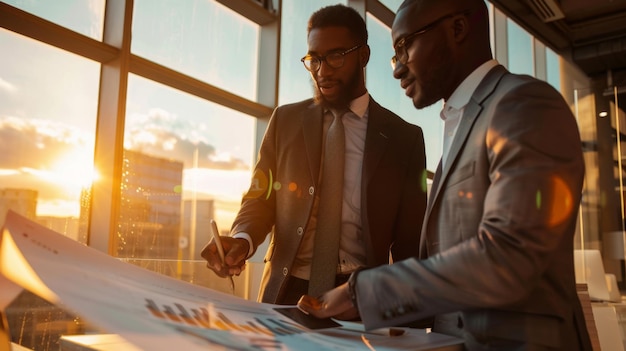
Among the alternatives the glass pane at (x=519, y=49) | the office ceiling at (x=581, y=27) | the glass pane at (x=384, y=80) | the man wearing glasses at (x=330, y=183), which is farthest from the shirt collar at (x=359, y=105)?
the glass pane at (x=519, y=49)

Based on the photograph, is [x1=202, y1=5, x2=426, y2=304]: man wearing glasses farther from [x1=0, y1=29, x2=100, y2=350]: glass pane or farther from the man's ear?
[x1=0, y1=29, x2=100, y2=350]: glass pane

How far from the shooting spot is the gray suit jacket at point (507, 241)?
64 cm

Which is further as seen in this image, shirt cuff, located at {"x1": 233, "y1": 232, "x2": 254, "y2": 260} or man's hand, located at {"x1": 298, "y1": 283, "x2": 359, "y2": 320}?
shirt cuff, located at {"x1": 233, "y1": 232, "x2": 254, "y2": 260}

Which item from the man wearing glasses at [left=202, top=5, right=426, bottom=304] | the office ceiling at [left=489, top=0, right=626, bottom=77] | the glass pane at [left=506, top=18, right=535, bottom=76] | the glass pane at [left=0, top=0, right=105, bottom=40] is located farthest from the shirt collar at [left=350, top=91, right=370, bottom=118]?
the glass pane at [left=506, top=18, right=535, bottom=76]

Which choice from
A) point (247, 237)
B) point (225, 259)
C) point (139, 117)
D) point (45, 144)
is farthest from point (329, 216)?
point (139, 117)

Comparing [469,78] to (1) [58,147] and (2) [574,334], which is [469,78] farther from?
(1) [58,147]

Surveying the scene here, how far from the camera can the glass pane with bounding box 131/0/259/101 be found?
3.37 metres

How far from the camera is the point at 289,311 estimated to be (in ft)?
2.76

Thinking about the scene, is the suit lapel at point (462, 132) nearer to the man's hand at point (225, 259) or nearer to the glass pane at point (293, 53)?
the man's hand at point (225, 259)

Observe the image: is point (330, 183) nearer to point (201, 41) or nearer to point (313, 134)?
point (313, 134)

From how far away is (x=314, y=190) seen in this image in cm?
142

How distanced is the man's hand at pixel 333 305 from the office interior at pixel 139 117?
1.57 m

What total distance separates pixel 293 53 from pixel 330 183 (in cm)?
315

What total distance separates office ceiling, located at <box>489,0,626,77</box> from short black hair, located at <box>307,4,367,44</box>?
701cm
